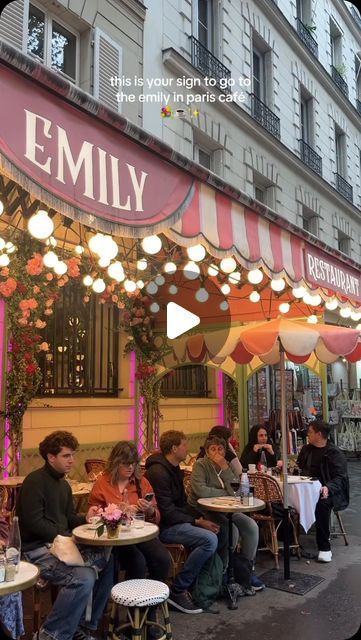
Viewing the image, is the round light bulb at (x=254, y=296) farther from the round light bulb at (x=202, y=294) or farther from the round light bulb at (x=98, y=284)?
the round light bulb at (x=98, y=284)

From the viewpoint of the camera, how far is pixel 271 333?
232 inches

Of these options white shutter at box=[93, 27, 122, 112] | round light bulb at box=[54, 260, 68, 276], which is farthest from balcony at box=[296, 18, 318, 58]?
round light bulb at box=[54, 260, 68, 276]

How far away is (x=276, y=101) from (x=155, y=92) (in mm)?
5526

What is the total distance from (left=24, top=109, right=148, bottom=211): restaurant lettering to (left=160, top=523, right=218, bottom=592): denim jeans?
3.04 meters

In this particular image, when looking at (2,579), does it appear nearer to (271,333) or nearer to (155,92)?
(271,333)

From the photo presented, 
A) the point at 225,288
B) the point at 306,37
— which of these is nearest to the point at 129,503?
the point at 225,288

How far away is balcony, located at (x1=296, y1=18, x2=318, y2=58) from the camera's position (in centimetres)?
1662

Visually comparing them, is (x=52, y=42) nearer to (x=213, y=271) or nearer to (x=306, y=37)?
(x=213, y=271)

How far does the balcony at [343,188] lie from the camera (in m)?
18.8

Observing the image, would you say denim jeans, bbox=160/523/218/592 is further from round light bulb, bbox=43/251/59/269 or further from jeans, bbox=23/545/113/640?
round light bulb, bbox=43/251/59/269

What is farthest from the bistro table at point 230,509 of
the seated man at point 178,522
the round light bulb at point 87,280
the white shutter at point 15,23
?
the white shutter at point 15,23

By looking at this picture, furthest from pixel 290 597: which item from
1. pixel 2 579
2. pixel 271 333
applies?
pixel 2 579

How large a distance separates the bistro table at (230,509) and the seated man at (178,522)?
0.15m

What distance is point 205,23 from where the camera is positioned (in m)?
13.1
